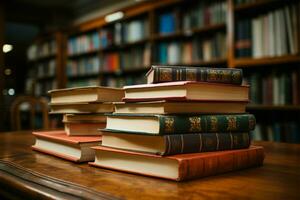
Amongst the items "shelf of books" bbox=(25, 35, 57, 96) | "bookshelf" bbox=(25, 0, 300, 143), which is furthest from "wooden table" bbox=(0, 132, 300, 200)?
"shelf of books" bbox=(25, 35, 57, 96)

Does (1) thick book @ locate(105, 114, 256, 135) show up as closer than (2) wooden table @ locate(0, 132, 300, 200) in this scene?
No

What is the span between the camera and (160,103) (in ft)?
2.02

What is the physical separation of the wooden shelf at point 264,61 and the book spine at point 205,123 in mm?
1712

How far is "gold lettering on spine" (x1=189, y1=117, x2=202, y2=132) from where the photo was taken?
623 millimetres

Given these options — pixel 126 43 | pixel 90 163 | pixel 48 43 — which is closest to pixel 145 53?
pixel 126 43

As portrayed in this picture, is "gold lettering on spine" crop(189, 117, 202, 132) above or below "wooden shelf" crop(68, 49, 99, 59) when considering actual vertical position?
below

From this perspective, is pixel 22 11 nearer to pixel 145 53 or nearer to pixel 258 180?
pixel 145 53

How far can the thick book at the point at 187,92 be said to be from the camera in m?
0.61

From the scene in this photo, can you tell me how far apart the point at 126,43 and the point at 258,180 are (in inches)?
128

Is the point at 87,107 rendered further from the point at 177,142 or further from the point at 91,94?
the point at 177,142

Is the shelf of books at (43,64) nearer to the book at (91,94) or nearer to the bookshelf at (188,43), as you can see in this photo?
the bookshelf at (188,43)

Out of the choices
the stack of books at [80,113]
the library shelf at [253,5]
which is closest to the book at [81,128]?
the stack of books at [80,113]

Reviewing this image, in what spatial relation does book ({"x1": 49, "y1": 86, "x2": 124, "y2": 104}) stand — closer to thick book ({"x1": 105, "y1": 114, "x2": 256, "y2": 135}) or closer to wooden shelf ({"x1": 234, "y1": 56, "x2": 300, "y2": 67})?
thick book ({"x1": 105, "y1": 114, "x2": 256, "y2": 135})

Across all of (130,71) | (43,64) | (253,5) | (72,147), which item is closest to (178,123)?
(72,147)
